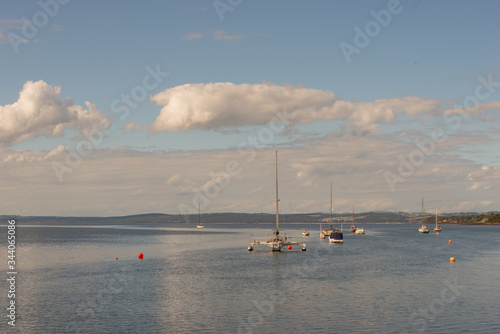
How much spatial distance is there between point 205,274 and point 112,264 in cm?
2593

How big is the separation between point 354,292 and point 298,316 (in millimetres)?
16009

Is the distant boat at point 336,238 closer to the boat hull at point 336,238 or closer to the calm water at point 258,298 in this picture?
the boat hull at point 336,238

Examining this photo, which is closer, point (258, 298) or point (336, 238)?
point (258, 298)

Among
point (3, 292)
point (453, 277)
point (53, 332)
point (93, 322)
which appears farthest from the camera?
point (453, 277)

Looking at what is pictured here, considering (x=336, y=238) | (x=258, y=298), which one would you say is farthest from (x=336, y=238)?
(x=258, y=298)

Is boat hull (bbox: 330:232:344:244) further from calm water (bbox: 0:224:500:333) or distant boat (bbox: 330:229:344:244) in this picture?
calm water (bbox: 0:224:500:333)

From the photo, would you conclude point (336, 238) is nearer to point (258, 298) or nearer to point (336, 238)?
point (336, 238)

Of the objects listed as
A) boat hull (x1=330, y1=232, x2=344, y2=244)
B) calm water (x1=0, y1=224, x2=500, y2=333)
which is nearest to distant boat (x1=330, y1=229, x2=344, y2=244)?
boat hull (x1=330, y1=232, x2=344, y2=244)

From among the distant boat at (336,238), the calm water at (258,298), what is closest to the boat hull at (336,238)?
the distant boat at (336,238)

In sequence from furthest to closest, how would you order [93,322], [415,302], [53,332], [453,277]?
[453,277] < [415,302] < [93,322] < [53,332]

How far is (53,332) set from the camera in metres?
41.3

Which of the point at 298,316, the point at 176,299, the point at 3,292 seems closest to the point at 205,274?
the point at 176,299

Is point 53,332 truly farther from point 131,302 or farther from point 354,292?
point 354,292

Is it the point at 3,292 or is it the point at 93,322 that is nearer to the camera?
the point at 93,322
